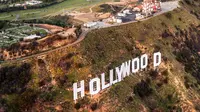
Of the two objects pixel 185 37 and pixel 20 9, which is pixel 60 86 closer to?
pixel 185 37

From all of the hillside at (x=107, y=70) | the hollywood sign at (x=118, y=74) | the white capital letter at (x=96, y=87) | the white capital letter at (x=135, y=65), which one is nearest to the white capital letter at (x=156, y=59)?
the hollywood sign at (x=118, y=74)

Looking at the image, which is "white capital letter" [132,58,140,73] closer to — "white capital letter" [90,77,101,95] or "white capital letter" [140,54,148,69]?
"white capital letter" [140,54,148,69]

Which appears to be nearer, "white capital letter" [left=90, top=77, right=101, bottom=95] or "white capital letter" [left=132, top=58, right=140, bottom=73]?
"white capital letter" [left=90, top=77, right=101, bottom=95]

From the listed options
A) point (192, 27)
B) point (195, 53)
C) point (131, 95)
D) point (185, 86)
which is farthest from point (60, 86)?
point (192, 27)

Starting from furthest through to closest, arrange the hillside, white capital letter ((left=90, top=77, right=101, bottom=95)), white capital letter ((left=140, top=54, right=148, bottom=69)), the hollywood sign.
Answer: white capital letter ((left=140, top=54, right=148, bottom=69))
the hillside
white capital letter ((left=90, top=77, right=101, bottom=95))
the hollywood sign

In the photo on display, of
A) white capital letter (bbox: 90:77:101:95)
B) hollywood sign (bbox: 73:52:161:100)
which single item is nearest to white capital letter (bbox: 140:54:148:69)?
hollywood sign (bbox: 73:52:161:100)

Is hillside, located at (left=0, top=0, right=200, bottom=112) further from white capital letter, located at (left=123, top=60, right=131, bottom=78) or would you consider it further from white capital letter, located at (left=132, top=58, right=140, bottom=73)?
white capital letter, located at (left=123, top=60, right=131, bottom=78)

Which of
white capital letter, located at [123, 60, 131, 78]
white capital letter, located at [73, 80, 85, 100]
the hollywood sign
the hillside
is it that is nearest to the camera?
white capital letter, located at [73, 80, 85, 100]

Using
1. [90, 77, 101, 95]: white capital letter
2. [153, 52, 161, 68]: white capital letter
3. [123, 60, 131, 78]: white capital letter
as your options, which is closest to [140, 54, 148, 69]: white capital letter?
[153, 52, 161, 68]: white capital letter
